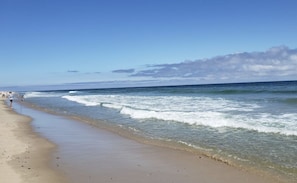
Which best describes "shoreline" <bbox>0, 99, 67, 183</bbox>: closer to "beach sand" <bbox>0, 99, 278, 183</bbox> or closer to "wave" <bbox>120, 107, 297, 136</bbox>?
"beach sand" <bbox>0, 99, 278, 183</bbox>

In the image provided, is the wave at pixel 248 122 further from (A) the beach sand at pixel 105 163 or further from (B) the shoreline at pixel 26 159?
(B) the shoreline at pixel 26 159

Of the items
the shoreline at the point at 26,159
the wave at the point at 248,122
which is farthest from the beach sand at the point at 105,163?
the wave at the point at 248,122

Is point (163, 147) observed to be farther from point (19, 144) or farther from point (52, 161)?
point (19, 144)

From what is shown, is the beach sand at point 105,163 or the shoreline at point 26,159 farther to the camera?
the shoreline at point 26,159

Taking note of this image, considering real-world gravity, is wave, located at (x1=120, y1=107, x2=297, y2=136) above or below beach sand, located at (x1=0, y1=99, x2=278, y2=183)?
above

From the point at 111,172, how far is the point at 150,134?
651 centimetres

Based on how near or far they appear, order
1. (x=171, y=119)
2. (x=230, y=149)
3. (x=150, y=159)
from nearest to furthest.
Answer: (x=150, y=159) < (x=230, y=149) < (x=171, y=119)

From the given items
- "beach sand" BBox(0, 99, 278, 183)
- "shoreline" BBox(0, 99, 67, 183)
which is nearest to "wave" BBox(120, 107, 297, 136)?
"beach sand" BBox(0, 99, 278, 183)

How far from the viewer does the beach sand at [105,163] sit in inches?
340

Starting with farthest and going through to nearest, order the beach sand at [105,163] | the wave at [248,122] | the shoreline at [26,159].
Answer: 1. the wave at [248,122]
2. the shoreline at [26,159]
3. the beach sand at [105,163]

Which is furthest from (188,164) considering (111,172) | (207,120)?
(207,120)

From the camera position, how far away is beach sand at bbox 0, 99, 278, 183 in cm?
865

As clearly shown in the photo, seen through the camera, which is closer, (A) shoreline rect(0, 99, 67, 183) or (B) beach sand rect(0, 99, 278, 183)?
(B) beach sand rect(0, 99, 278, 183)

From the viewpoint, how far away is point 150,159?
10766 millimetres
